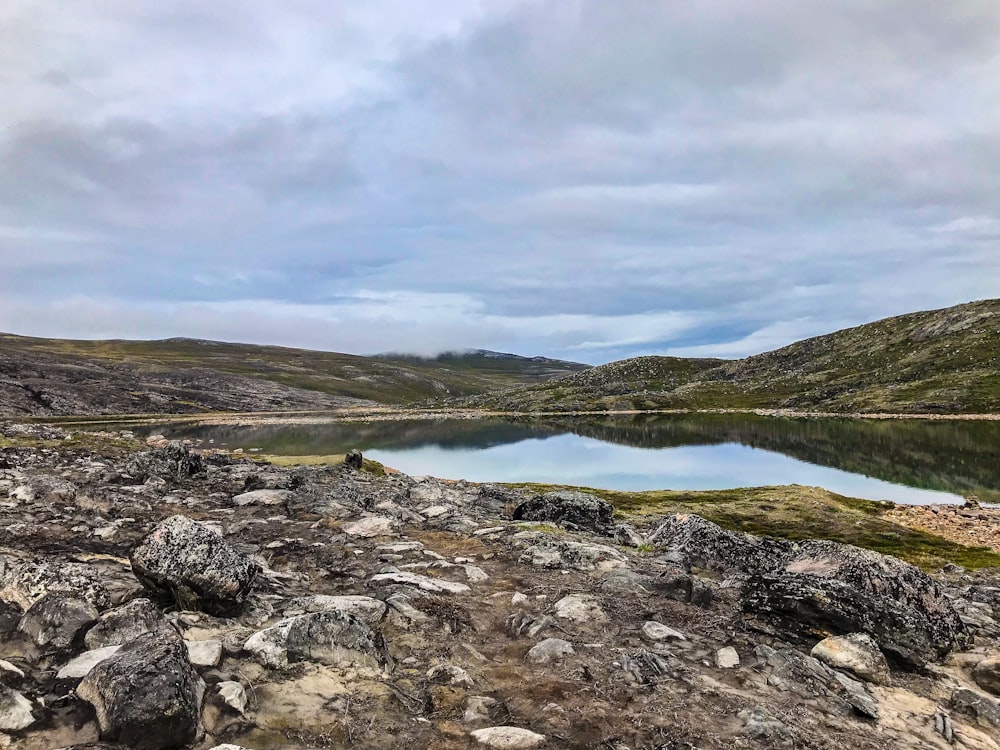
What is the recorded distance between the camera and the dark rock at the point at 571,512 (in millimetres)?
21484

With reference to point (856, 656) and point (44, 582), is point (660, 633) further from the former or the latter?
point (44, 582)

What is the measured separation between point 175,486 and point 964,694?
25471 millimetres

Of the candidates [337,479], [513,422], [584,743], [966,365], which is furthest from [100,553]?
[966,365]

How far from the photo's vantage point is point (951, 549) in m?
31.6

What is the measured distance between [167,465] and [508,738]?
81.7ft

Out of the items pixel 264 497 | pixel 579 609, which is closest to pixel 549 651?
pixel 579 609

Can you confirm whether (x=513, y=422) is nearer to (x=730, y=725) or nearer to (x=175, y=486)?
(x=175, y=486)

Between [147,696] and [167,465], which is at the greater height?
[147,696]

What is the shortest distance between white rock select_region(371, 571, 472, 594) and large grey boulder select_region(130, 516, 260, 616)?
3039mm

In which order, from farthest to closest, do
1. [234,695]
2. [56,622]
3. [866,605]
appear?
[866,605], [56,622], [234,695]

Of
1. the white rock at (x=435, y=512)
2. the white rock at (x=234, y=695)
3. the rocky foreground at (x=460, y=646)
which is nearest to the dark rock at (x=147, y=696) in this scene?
the rocky foreground at (x=460, y=646)

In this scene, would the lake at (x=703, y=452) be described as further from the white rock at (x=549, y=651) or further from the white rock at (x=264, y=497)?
the white rock at (x=549, y=651)

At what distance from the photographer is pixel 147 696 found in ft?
19.6

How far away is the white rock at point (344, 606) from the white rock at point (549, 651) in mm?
2979
